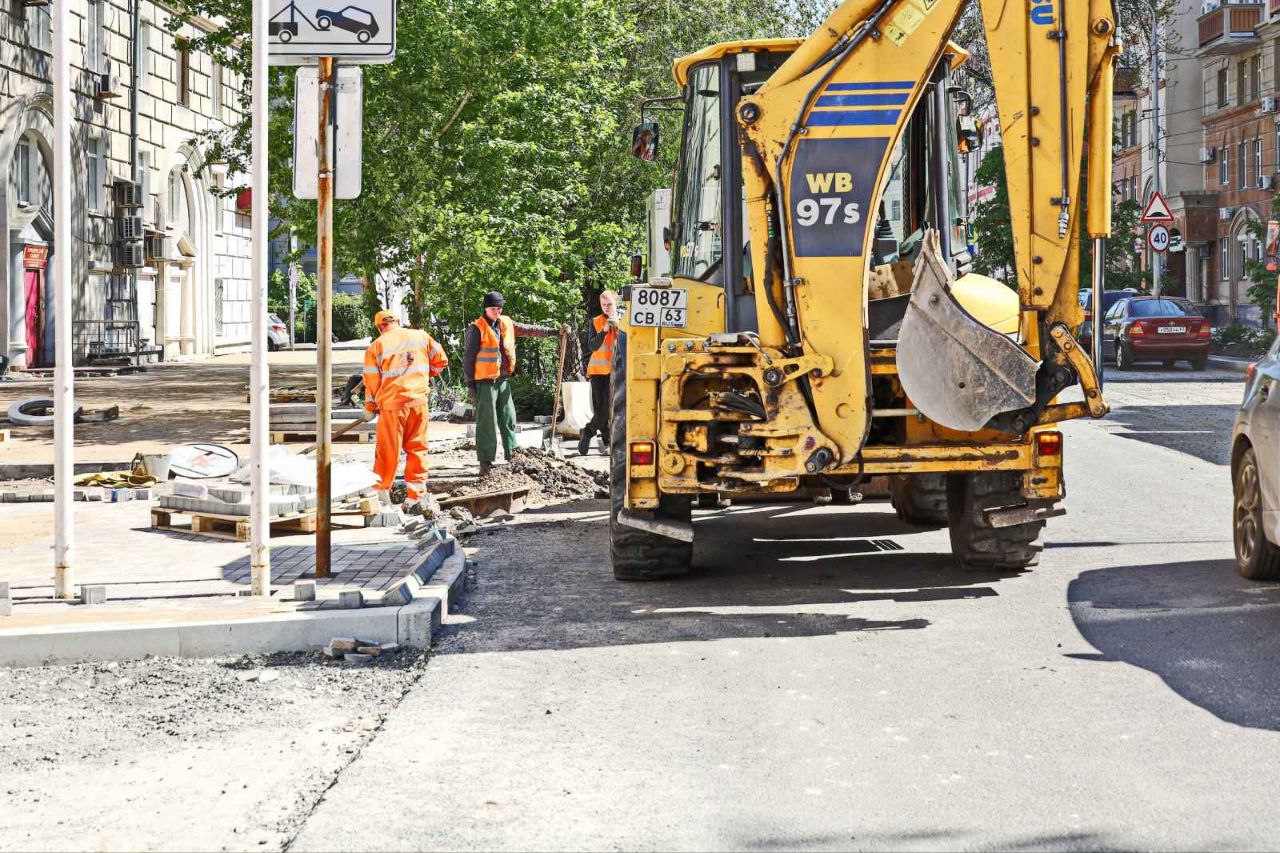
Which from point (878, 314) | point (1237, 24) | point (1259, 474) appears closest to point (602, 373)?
point (878, 314)

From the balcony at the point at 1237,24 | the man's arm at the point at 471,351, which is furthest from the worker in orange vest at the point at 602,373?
the balcony at the point at 1237,24

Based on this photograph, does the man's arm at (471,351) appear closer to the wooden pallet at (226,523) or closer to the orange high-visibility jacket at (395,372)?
Result: the orange high-visibility jacket at (395,372)

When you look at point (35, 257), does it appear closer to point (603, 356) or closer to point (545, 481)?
point (603, 356)

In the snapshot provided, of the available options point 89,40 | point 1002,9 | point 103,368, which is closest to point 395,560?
point 1002,9

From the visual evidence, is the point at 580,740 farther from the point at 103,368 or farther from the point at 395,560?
the point at 103,368

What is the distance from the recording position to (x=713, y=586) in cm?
929

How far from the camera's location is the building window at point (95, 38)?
1375 inches

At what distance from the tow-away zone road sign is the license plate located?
6.28ft

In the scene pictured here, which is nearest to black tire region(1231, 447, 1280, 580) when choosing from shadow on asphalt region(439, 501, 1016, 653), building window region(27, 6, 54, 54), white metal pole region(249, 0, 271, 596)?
shadow on asphalt region(439, 501, 1016, 653)

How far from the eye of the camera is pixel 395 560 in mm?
9727

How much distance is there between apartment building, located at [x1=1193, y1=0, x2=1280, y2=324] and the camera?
49.6 m

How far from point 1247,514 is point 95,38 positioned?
1252 inches

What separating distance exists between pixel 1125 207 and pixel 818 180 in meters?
36.0

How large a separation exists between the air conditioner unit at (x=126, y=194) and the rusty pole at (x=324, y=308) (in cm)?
2986
